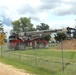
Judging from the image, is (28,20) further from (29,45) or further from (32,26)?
(29,45)

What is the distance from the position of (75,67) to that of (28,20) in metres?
121

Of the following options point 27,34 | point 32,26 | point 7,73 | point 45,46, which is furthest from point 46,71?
point 32,26

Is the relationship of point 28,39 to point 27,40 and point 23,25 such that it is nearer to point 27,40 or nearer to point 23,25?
point 27,40

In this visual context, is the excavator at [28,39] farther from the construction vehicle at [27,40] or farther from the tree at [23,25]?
the tree at [23,25]

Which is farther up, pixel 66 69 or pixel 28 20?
pixel 28 20

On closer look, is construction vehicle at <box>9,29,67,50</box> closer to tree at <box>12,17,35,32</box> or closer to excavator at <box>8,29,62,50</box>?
excavator at <box>8,29,62,50</box>

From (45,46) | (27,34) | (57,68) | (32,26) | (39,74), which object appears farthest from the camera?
(32,26)

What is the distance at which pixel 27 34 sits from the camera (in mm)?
52938

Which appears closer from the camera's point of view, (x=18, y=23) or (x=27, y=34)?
(x=27, y=34)

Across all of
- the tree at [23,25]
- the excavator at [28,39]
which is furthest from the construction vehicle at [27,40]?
the tree at [23,25]

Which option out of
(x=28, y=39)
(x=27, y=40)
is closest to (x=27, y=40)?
(x=27, y=40)

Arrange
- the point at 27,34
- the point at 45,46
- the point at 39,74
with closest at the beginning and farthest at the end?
1. the point at 39,74
2. the point at 45,46
3. the point at 27,34

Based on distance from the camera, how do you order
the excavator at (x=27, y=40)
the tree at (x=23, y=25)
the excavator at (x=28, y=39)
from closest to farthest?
the excavator at (x=28, y=39) < the excavator at (x=27, y=40) < the tree at (x=23, y=25)

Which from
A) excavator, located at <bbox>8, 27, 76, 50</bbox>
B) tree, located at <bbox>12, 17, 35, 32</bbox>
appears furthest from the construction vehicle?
tree, located at <bbox>12, 17, 35, 32</bbox>
